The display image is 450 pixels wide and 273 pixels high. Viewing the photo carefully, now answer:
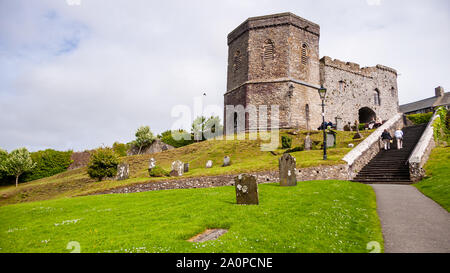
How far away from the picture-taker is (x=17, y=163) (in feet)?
118

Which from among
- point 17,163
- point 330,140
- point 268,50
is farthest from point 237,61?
point 17,163

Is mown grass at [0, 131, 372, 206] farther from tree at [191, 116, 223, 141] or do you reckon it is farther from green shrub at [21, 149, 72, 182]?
tree at [191, 116, 223, 141]

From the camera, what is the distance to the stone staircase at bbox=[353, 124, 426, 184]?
1489 centimetres

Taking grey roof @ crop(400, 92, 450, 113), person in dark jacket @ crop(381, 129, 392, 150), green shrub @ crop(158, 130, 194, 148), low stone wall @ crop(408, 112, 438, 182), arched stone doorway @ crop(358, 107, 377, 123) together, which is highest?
grey roof @ crop(400, 92, 450, 113)

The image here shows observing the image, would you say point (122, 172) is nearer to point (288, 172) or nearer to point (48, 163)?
point (288, 172)

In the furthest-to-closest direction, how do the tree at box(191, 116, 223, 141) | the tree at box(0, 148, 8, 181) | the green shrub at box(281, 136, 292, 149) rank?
the tree at box(191, 116, 223, 141) → the tree at box(0, 148, 8, 181) → the green shrub at box(281, 136, 292, 149)

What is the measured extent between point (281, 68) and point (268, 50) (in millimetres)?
3067

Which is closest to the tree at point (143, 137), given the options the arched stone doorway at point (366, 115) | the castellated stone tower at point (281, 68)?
the castellated stone tower at point (281, 68)

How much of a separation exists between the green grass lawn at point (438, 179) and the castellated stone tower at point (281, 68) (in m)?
18.3

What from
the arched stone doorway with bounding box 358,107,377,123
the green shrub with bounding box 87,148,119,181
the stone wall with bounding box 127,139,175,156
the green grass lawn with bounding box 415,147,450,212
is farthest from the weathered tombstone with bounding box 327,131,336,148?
the stone wall with bounding box 127,139,175,156

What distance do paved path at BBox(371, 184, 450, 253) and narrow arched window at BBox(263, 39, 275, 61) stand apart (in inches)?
1080

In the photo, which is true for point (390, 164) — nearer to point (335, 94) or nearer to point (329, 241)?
point (329, 241)
